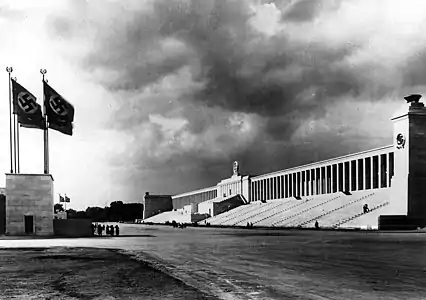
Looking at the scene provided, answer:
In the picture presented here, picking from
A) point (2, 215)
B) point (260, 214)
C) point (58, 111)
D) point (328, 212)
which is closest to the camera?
point (58, 111)

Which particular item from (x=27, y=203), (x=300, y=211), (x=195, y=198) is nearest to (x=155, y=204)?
(x=195, y=198)

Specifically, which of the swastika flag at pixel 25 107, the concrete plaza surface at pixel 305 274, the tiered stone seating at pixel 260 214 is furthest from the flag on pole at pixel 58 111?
the tiered stone seating at pixel 260 214

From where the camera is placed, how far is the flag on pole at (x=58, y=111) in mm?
38938

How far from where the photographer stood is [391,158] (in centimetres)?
6706

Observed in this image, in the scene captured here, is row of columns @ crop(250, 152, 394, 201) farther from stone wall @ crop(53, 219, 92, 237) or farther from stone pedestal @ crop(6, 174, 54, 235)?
stone pedestal @ crop(6, 174, 54, 235)

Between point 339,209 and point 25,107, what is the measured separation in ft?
125

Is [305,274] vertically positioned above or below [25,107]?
below

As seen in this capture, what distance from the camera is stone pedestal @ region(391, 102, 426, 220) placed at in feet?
171

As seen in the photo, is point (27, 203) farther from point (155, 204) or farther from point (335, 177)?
point (155, 204)

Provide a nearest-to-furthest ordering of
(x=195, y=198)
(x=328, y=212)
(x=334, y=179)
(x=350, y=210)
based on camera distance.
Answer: (x=350, y=210) → (x=328, y=212) → (x=334, y=179) → (x=195, y=198)

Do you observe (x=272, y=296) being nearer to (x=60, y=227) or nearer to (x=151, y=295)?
(x=151, y=295)

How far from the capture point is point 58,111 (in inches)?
1547

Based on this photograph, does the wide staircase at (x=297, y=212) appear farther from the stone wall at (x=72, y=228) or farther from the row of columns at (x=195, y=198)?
the row of columns at (x=195, y=198)

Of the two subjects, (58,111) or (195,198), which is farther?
(195,198)
